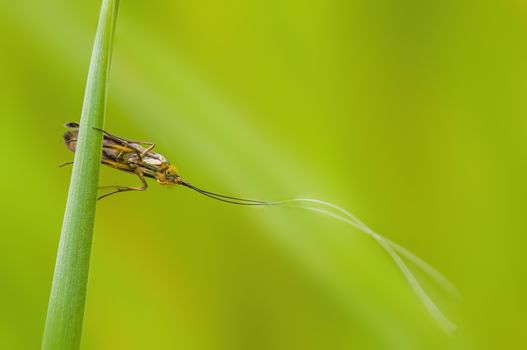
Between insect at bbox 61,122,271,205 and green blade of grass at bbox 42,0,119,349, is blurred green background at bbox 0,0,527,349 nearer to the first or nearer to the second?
insect at bbox 61,122,271,205

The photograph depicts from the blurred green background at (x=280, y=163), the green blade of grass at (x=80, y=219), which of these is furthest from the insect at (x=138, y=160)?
the green blade of grass at (x=80, y=219)

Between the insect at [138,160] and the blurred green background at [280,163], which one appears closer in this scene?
the insect at [138,160]

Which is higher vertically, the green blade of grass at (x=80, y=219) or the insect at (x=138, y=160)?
the insect at (x=138, y=160)

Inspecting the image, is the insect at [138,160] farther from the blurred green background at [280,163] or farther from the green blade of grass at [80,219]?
the green blade of grass at [80,219]

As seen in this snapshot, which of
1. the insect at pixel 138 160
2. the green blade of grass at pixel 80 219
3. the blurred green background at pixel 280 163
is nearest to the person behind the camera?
the green blade of grass at pixel 80 219

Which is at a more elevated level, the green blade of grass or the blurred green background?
the blurred green background

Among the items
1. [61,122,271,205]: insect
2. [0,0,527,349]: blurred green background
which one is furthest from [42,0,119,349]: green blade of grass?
[0,0,527,349]: blurred green background

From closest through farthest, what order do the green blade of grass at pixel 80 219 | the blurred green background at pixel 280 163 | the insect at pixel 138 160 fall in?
the green blade of grass at pixel 80 219
the insect at pixel 138 160
the blurred green background at pixel 280 163
